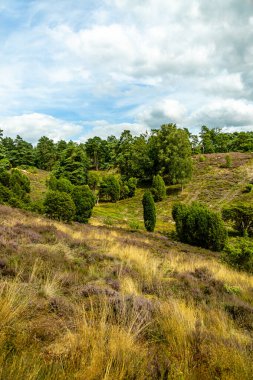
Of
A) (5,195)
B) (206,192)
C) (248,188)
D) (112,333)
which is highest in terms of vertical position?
(5,195)

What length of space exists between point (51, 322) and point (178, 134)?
5222cm

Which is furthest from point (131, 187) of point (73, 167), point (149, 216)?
point (149, 216)

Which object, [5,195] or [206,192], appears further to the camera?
[206,192]

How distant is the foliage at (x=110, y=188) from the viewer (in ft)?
165

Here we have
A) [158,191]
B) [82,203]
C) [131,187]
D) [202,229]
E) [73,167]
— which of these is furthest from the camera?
[73,167]

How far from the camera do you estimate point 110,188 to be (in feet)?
165

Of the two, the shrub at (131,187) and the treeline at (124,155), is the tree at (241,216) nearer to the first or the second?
the treeline at (124,155)

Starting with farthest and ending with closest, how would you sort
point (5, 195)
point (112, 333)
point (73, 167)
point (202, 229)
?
point (73, 167) → point (202, 229) → point (5, 195) → point (112, 333)

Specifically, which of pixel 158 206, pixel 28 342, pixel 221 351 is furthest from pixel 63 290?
pixel 158 206

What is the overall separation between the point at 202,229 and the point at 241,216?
9722mm

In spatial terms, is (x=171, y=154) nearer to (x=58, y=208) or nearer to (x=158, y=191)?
(x=158, y=191)

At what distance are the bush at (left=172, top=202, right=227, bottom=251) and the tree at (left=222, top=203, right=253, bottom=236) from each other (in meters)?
7.25

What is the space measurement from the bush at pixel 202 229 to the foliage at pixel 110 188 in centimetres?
2582

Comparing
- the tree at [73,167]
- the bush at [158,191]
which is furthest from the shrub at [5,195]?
the tree at [73,167]
